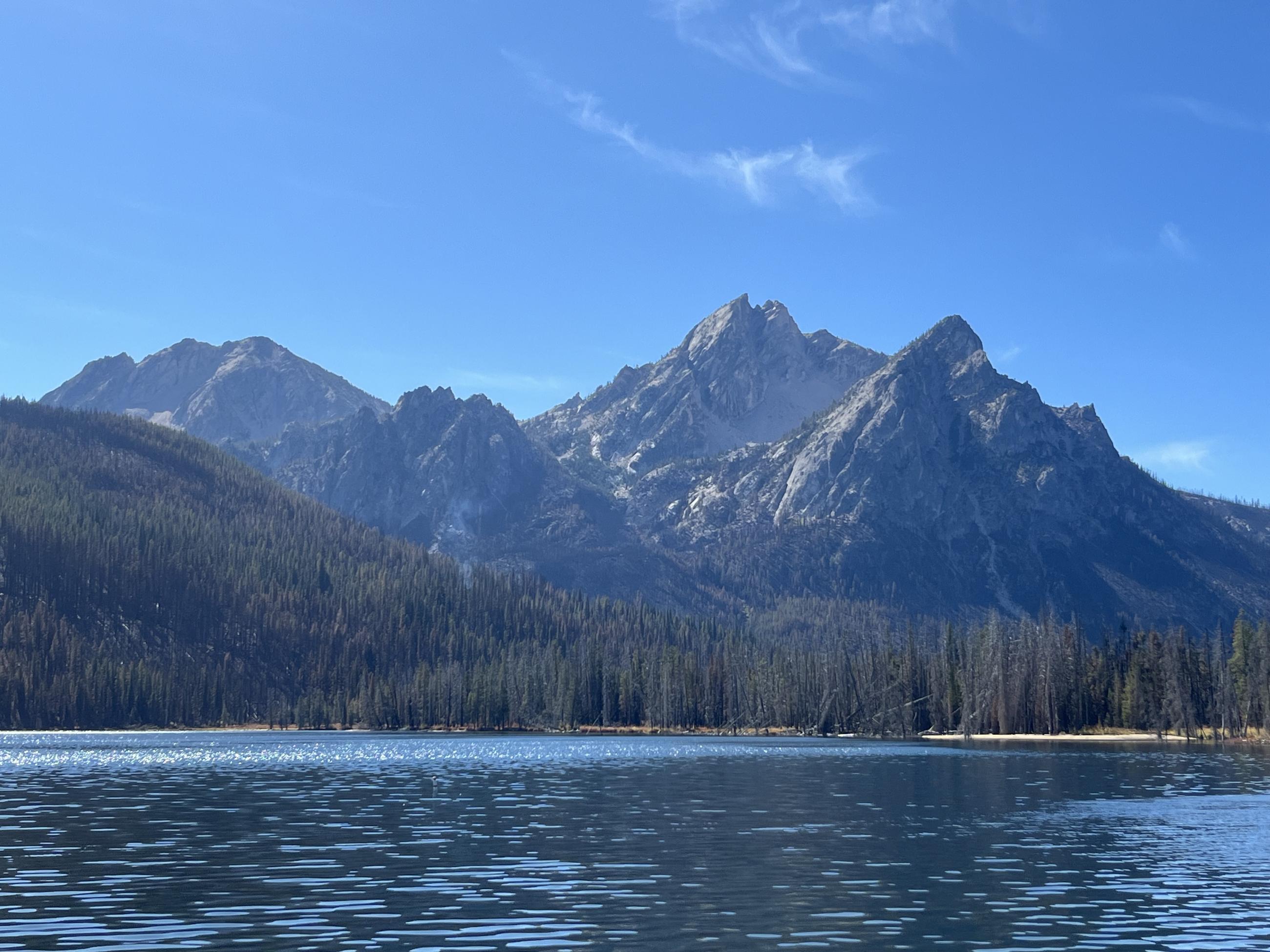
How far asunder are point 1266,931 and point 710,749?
13243 cm

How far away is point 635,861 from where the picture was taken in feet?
191

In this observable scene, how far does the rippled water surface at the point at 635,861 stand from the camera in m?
41.8

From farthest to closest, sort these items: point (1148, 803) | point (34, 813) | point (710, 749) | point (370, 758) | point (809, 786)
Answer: point (710, 749), point (370, 758), point (809, 786), point (1148, 803), point (34, 813)

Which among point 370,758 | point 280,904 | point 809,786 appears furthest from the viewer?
point 370,758

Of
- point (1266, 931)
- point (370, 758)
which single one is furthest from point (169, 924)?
point (370, 758)

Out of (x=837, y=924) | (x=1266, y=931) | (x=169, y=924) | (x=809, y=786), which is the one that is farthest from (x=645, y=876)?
(x=809, y=786)

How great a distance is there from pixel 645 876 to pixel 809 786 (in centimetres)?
5095

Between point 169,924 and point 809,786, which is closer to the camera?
point 169,924

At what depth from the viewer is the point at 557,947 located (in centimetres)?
3919

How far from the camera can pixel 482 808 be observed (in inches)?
3253

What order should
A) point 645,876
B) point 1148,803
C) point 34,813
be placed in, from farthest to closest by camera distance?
point 1148,803, point 34,813, point 645,876

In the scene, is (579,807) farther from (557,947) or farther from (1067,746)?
(1067,746)

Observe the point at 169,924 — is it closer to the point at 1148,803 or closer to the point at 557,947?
the point at 557,947

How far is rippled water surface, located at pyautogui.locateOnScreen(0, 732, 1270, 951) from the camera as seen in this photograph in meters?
41.8
